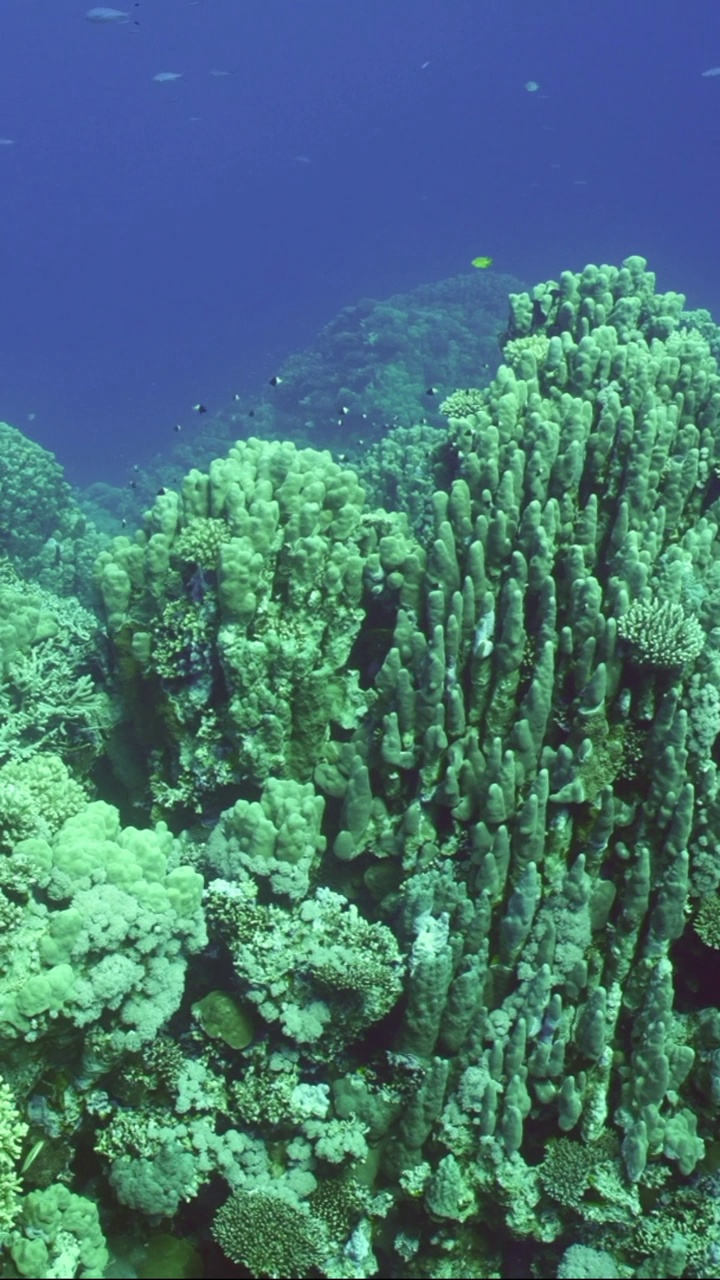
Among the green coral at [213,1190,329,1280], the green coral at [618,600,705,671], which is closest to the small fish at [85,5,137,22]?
the green coral at [618,600,705,671]

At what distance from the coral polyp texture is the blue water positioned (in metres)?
35.0

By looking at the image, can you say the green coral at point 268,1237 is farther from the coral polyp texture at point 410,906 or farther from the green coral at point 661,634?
the green coral at point 661,634

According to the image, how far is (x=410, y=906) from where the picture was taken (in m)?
4.68

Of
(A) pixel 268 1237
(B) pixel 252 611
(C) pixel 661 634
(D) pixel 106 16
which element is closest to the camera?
(A) pixel 268 1237

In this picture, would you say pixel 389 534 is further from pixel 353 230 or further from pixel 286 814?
pixel 353 230

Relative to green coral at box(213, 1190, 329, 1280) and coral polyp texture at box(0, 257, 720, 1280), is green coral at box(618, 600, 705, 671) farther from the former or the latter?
green coral at box(213, 1190, 329, 1280)

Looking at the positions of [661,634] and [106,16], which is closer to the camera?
[661,634]

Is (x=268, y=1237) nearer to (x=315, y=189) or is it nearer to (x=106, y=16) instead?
(x=106, y=16)

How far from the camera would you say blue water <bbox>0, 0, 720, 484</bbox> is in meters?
66.8

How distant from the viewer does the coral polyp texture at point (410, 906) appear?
4.16m

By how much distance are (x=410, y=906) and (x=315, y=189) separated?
169671mm

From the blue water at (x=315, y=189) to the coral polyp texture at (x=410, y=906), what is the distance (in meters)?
35.0

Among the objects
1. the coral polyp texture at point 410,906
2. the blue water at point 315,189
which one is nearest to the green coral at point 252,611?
the coral polyp texture at point 410,906

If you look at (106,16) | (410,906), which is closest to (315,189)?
(106,16)
